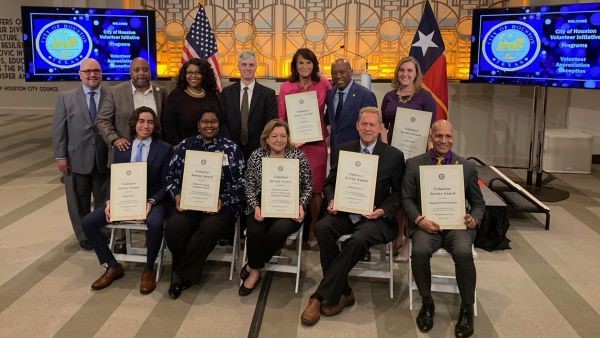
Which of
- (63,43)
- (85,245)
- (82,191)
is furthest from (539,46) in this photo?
(63,43)

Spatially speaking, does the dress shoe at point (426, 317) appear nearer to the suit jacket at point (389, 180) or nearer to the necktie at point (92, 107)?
the suit jacket at point (389, 180)

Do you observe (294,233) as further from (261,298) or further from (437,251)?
(437,251)

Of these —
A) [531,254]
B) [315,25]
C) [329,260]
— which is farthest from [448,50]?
[329,260]

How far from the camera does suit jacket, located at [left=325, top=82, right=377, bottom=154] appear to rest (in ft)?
14.2

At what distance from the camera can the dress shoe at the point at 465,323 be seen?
326 cm

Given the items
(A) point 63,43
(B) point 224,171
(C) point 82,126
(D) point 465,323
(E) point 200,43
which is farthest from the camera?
(A) point 63,43

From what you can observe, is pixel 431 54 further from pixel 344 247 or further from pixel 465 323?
pixel 465 323

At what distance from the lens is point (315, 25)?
7895 mm

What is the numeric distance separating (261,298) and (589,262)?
2.66m

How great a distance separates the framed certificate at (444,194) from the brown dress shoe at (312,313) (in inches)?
35.0

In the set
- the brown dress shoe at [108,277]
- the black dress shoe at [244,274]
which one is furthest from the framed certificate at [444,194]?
the brown dress shoe at [108,277]

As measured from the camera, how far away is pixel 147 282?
384 centimetres

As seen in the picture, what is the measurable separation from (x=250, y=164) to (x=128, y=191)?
86 centimetres

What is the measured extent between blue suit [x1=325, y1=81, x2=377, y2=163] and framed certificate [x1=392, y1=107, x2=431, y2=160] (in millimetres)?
245
